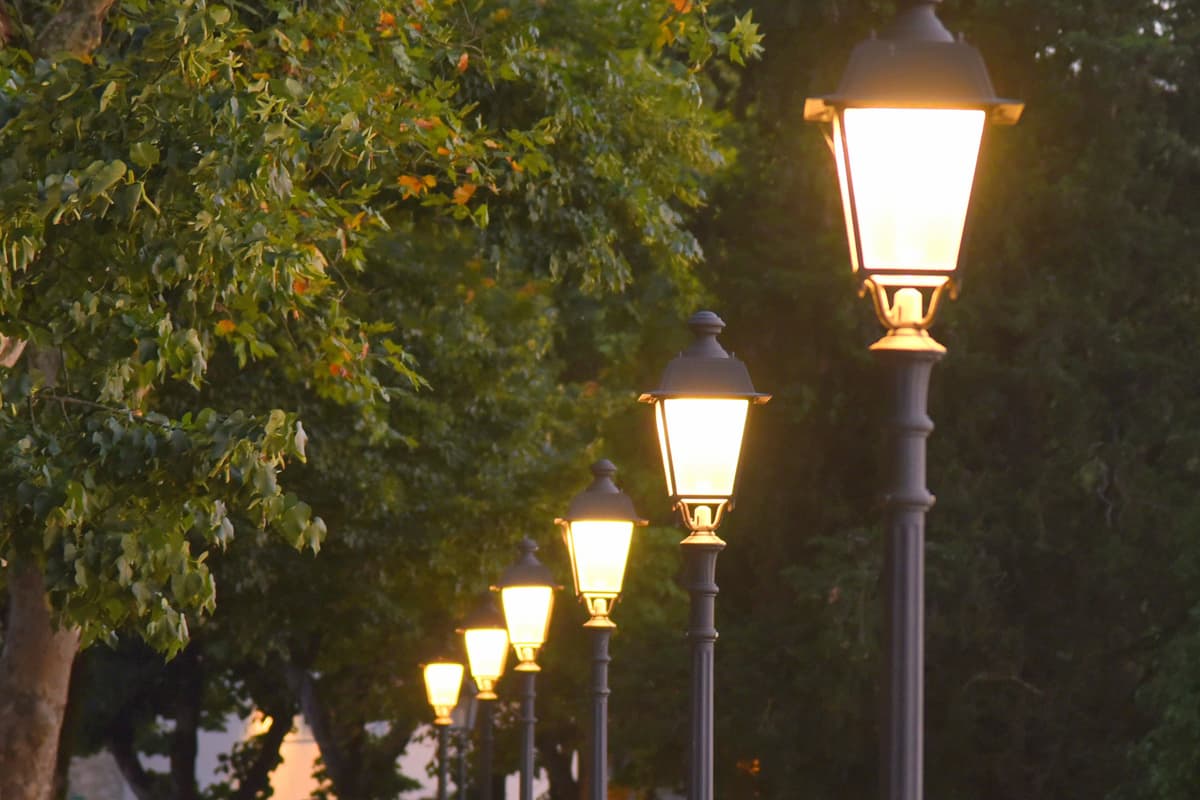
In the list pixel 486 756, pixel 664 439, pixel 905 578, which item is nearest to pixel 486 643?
pixel 486 756

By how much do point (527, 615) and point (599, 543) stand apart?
516 cm

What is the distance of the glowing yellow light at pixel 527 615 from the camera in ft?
61.1

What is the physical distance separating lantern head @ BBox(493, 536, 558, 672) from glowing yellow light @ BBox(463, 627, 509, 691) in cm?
548

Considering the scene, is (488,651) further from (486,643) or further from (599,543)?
(599,543)

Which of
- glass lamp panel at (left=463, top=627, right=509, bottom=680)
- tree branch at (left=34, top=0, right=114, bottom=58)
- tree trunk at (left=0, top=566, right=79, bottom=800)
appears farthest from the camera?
glass lamp panel at (left=463, top=627, right=509, bottom=680)

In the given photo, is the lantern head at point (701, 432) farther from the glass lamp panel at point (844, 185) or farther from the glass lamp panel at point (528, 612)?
the glass lamp panel at point (528, 612)

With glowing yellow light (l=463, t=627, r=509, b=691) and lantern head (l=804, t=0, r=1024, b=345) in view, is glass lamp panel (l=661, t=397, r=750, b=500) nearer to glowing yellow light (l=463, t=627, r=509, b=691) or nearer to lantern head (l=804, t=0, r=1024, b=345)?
lantern head (l=804, t=0, r=1024, b=345)

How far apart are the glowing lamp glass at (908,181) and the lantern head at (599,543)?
7695 millimetres

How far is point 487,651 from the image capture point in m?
24.4

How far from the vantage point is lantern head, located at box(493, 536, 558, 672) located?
18.6 m

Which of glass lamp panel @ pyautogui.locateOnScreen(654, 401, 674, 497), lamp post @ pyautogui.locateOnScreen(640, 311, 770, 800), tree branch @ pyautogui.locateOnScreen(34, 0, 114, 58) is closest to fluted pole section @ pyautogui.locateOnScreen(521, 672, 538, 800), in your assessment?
tree branch @ pyautogui.locateOnScreen(34, 0, 114, 58)

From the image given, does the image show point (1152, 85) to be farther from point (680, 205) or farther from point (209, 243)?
point (209, 243)

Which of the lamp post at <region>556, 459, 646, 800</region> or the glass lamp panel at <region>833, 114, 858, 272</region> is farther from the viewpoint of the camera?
the lamp post at <region>556, 459, 646, 800</region>

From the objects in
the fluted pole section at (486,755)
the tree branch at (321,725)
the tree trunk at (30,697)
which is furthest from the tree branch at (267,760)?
the tree trunk at (30,697)
